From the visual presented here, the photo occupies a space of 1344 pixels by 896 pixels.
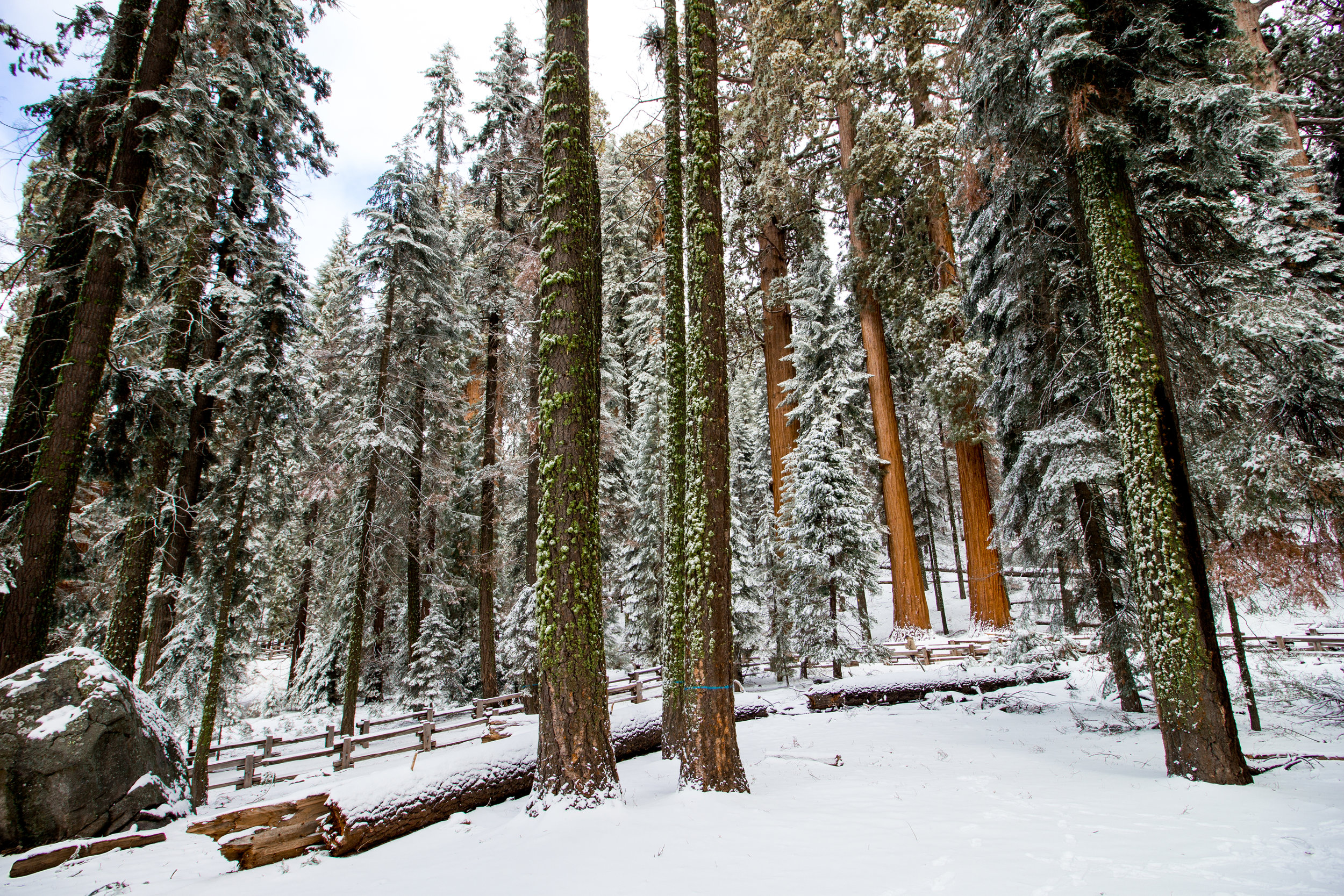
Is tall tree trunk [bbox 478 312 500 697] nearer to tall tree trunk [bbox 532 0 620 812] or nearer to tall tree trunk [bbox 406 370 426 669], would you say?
tall tree trunk [bbox 406 370 426 669]

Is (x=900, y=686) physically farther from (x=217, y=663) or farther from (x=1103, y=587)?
(x=217, y=663)

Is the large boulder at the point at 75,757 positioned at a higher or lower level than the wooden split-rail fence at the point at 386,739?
higher

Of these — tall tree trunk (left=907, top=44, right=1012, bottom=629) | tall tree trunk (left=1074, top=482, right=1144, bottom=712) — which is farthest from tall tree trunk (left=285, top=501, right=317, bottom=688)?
tall tree trunk (left=1074, top=482, right=1144, bottom=712)

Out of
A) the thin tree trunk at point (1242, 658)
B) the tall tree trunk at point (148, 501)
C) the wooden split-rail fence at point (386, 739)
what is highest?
the tall tree trunk at point (148, 501)

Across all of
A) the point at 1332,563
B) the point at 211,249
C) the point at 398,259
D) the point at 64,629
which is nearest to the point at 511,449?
the point at 398,259

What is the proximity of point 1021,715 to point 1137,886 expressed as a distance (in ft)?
27.9

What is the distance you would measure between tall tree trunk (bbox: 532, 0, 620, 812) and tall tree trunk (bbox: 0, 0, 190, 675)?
563cm

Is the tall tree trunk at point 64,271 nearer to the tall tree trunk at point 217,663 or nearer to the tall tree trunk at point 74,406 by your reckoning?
the tall tree trunk at point 74,406

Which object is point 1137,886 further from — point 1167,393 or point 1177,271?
point 1177,271

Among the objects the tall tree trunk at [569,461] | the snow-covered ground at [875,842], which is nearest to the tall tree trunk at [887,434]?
the snow-covered ground at [875,842]

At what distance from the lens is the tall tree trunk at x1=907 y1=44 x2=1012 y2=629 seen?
50.5ft

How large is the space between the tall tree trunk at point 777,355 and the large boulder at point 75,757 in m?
14.3

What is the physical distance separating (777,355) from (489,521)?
10.4 metres

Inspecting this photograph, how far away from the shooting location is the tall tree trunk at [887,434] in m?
16.8
